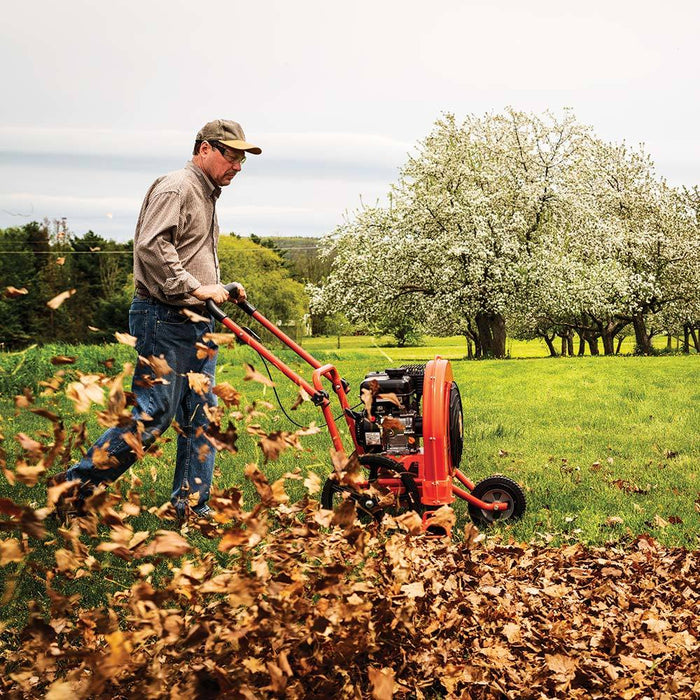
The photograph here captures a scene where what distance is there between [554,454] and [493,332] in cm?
1744

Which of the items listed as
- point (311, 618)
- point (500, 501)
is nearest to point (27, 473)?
point (311, 618)

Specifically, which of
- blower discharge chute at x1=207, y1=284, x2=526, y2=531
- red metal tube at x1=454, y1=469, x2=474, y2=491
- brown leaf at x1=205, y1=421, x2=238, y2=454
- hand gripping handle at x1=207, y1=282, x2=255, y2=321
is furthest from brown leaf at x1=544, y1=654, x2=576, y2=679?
hand gripping handle at x1=207, y1=282, x2=255, y2=321

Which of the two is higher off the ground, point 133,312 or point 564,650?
point 133,312

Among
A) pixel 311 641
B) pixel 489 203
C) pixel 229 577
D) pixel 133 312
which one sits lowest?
pixel 311 641

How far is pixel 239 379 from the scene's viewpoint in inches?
535

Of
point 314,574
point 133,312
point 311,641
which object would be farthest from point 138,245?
point 311,641

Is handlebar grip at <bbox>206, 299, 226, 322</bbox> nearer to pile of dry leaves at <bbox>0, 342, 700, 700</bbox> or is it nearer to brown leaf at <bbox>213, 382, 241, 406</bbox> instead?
pile of dry leaves at <bbox>0, 342, 700, 700</bbox>

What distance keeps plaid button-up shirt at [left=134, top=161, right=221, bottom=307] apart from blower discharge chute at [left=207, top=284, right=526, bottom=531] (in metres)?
0.22

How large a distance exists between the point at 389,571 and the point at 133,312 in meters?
2.27

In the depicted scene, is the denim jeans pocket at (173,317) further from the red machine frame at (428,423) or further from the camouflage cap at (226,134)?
the camouflage cap at (226,134)

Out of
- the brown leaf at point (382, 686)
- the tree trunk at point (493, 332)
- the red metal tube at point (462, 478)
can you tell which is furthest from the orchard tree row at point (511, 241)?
the brown leaf at point (382, 686)

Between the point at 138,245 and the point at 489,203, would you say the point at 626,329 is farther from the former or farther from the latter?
the point at 138,245

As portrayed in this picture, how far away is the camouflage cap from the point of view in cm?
439

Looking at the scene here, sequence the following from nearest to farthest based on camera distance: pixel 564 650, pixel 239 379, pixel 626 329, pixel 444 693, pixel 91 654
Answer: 1. pixel 91 654
2. pixel 444 693
3. pixel 564 650
4. pixel 239 379
5. pixel 626 329
